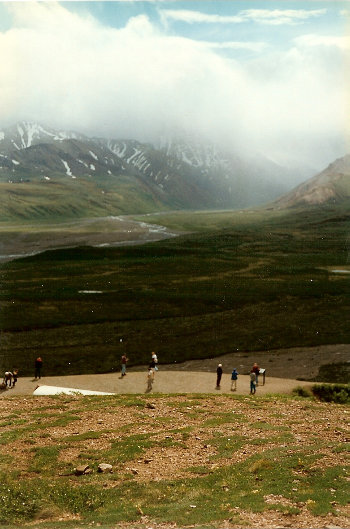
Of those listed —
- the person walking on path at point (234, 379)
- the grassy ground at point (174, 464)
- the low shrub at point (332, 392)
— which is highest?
the grassy ground at point (174, 464)

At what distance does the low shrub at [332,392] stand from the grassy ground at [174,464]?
35.3ft

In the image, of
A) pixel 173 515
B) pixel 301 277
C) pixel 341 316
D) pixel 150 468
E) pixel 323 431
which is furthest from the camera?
pixel 301 277

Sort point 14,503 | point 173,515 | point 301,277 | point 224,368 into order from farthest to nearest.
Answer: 1. point 301,277
2. point 224,368
3. point 14,503
4. point 173,515

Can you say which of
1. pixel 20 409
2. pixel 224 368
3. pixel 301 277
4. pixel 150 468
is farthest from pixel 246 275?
pixel 150 468

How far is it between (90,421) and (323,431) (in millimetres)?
15059

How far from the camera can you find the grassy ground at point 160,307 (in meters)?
71.5

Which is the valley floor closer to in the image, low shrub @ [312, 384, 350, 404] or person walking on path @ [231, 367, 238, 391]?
person walking on path @ [231, 367, 238, 391]

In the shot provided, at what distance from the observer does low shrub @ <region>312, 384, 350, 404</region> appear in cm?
4678

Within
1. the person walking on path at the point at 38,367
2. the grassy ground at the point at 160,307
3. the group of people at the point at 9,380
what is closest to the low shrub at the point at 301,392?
the grassy ground at the point at 160,307

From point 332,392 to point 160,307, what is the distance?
5170 centimetres

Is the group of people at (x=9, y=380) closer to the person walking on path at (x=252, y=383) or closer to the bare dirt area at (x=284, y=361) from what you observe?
the bare dirt area at (x=284, y=361)

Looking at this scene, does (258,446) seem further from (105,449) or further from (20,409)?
(20,409)

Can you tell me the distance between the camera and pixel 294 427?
98.5 ft

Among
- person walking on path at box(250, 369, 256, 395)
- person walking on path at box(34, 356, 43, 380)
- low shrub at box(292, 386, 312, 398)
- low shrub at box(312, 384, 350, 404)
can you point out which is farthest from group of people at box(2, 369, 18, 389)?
low shrub at box(312, 384, 350, 404)
